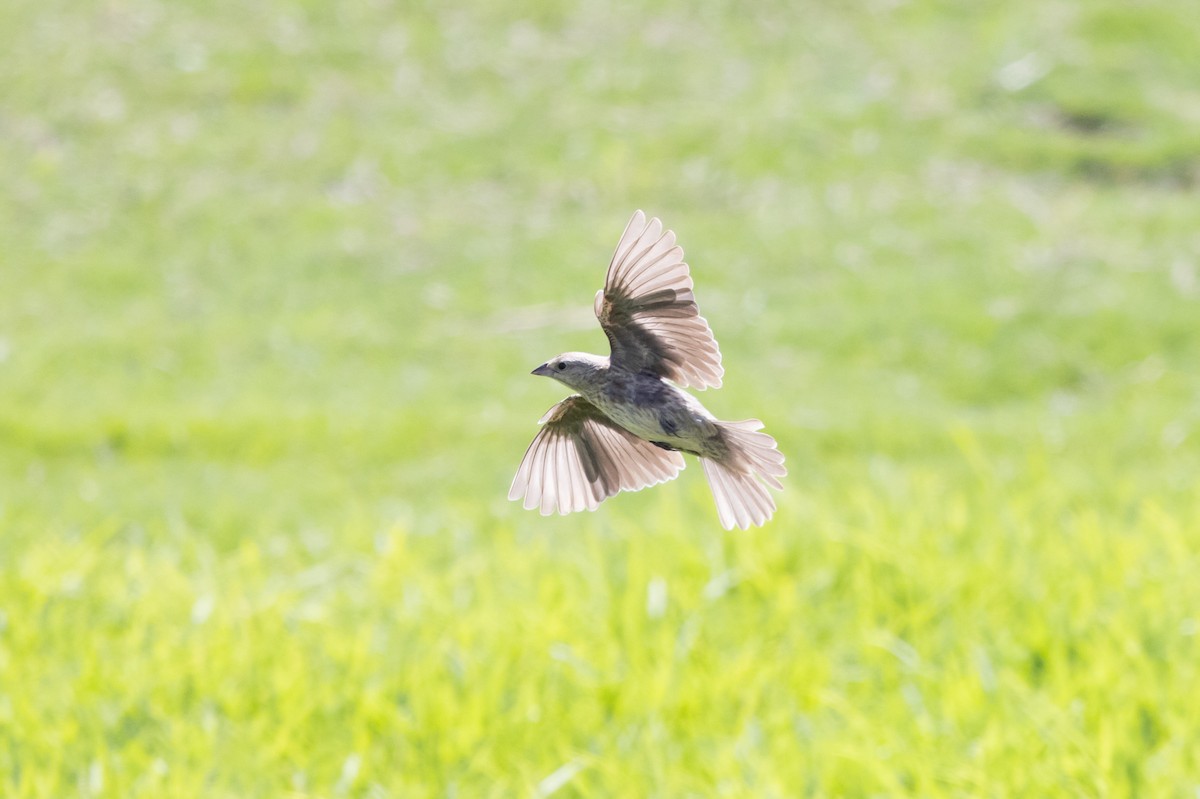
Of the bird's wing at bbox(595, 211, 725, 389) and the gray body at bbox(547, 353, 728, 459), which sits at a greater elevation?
the bird's wing at bbox(595, 211, 725, 389)

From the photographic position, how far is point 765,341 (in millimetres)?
12156

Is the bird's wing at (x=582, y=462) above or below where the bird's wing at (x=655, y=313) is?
below

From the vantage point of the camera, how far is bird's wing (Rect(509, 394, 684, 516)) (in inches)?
48.0

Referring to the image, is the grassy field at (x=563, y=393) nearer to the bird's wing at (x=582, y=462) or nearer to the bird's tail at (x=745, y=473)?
the bird's wing at (x=582, y=462)

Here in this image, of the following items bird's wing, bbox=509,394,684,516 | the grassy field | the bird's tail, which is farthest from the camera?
the grassy field

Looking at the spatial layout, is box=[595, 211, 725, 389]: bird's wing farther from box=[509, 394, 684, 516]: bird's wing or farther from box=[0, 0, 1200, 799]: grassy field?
box=[0, 0, 1200, 799]: grassy field

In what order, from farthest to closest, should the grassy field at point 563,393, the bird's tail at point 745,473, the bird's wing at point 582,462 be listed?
the grassy field at point 563,393
the bird's wing at point 582,462
the bird's tail at point 745,473

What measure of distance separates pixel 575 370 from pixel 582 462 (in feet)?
0.49

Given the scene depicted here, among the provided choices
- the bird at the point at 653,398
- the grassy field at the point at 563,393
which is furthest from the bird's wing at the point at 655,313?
the grassy field at the point at 563,393

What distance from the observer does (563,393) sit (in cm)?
360

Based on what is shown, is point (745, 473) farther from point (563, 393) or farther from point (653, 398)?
point (563, 393)

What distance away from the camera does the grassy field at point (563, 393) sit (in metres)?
4.92

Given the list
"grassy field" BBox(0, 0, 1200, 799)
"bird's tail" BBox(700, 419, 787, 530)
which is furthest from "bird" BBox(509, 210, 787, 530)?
"grassy field" BBox(0, 0, 1200, 799)

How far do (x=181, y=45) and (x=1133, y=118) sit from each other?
40.8ft
